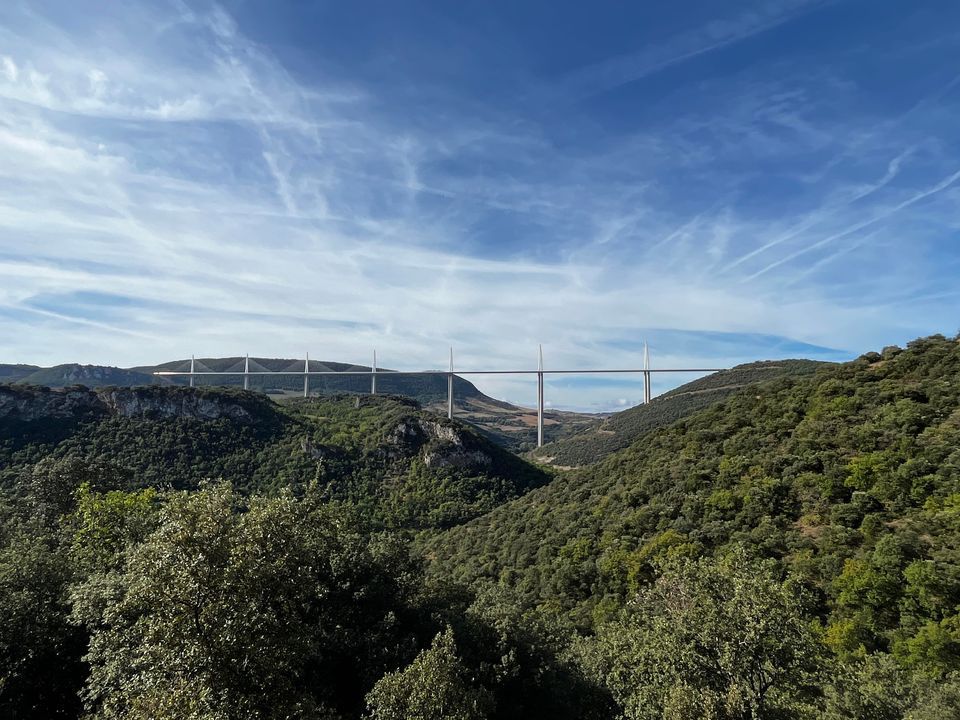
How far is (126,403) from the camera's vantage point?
69188mm

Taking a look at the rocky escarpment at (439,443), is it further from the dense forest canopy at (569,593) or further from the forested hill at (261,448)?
the dense forest canopy at (569,593)

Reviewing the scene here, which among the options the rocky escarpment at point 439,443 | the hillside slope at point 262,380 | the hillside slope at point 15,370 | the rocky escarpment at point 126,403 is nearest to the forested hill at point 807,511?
the rocky escarpment at point 439,443

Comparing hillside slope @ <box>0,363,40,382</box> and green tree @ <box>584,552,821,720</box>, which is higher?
hillside slope @ <box>0,363,40,382</box>

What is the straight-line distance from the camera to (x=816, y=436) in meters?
32.7

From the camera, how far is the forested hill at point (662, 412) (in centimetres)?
9469

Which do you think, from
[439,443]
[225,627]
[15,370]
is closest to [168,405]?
[439,443]

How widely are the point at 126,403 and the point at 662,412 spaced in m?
96.6

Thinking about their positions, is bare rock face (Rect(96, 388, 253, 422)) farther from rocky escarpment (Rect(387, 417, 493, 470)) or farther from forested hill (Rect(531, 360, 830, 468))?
forested hill (Rect(531, 360, 830, 468))

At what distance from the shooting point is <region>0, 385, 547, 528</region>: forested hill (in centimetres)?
6062

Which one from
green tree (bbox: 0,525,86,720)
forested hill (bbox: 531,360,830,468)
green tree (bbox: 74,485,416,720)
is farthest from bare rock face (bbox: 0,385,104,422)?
forested hill (bbox: 531,360,830,468)

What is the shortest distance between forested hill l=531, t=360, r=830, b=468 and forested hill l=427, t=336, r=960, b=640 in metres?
49.6

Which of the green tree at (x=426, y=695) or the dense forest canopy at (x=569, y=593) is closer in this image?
the green tree at (x=426, y=695)

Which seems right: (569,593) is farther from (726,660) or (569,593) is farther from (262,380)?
(262,380)

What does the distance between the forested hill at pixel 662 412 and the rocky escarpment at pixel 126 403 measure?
61300 mm
